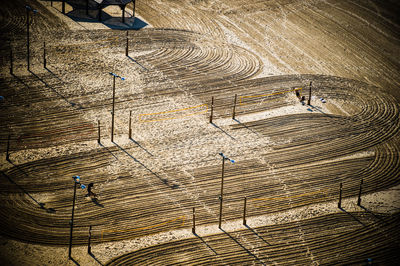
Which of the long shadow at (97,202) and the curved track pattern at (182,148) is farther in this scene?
the long shadow at (97,202)

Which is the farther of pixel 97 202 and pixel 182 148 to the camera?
pixel 182 148

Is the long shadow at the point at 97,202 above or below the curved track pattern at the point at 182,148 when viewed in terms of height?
below

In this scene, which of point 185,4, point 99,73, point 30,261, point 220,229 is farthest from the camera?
point 185,4

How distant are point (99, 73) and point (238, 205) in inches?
769

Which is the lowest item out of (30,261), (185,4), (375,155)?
(30,261)

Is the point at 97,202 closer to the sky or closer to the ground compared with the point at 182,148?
closer to the ground

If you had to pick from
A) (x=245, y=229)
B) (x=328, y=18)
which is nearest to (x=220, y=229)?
(x=245, y=229)

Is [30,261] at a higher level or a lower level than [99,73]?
lower

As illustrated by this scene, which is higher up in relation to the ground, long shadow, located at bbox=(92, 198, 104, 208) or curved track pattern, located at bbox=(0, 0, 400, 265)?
curved track pattern, located at bbox=(0, 0, 400, 265)

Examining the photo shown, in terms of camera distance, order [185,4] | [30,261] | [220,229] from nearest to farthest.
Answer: [30,261] < [220,229] < [185,4]

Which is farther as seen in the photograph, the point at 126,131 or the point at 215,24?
the point at 215,24

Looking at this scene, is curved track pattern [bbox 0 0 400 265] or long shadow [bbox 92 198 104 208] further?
long shadow [bbox 92 198 104 208]

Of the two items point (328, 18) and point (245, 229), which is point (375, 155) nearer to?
point (245, 229)

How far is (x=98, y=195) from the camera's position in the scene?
109 feet
